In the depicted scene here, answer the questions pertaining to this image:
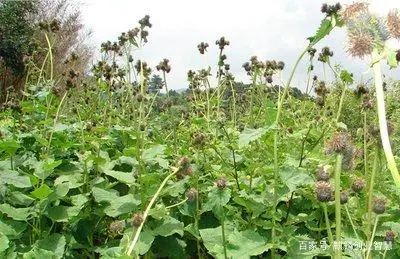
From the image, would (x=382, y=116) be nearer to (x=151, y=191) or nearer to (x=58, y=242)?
(x=151, y=191)

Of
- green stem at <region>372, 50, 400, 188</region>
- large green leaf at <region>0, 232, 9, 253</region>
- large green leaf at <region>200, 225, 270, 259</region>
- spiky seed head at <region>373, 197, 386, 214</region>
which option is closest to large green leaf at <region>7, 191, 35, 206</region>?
large green leaf at <region>0, 232, 9, 253</region>

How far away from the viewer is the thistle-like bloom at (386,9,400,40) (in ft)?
6.05

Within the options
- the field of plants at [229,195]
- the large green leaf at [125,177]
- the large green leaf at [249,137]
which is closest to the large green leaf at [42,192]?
the field of plants at [229,195]

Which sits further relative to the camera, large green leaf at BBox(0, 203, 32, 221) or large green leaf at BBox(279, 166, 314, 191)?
large green leaf at BBox(0, 203, 32, 221)

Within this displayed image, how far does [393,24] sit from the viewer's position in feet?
6.15

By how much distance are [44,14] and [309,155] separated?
85.8ft

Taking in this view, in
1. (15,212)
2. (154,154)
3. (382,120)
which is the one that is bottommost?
(15,212)

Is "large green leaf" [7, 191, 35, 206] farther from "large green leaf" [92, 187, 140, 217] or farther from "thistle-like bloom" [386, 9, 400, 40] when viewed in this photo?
"thistle-like bloom" [386, 9, 400, 40]

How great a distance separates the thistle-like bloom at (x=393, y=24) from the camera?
72.6 inches

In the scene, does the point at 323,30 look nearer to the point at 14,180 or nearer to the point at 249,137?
the point at 249,137

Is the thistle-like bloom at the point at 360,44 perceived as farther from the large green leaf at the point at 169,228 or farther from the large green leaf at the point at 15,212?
the large green leaf at the point at 15,212

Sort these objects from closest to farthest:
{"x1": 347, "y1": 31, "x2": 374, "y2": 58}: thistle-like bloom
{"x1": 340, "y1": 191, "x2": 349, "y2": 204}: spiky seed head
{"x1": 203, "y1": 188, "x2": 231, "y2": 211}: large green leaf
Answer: {"x1": 347, "y1": 31, "x2": 374, "y2": 58}: thistle-like bloom < {"x1": 340, "y1": 191, "x2": 349, "y2": 204}: spiky seed head < {"x1": 203, "y1": 188, "x2": 231, "y2": 211}: large green leaf

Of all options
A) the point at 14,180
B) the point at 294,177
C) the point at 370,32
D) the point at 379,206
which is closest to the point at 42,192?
the point at 14,180

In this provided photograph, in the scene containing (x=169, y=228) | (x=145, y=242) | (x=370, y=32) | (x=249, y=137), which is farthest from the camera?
(x=169, y=228)
